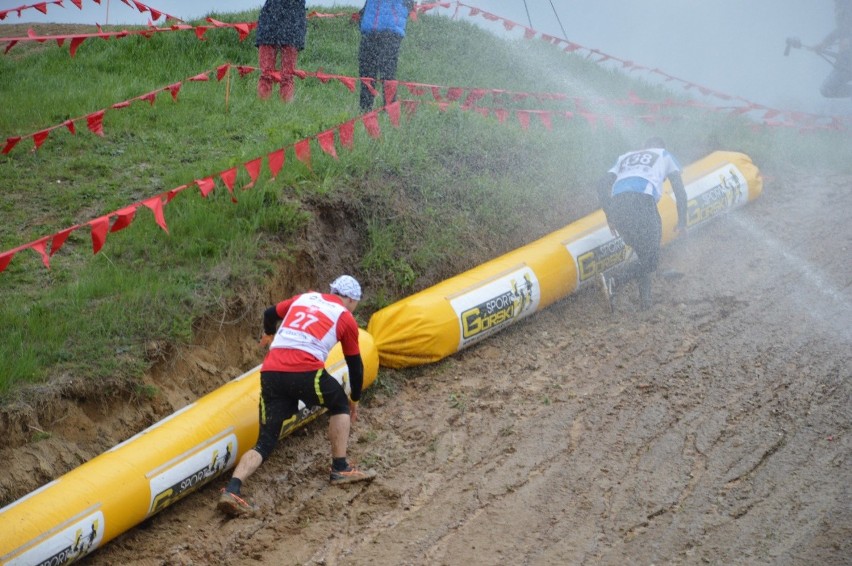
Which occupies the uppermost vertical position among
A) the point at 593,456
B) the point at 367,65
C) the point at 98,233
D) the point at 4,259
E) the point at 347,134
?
the point at 367,65

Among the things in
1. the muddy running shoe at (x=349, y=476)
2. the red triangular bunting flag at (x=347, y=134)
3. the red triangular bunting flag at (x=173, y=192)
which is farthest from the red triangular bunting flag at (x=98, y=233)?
the red triangular bunting flag at (x=347, y=134)

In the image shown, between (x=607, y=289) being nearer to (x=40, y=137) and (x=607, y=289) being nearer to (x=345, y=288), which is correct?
(x=345, y=288)

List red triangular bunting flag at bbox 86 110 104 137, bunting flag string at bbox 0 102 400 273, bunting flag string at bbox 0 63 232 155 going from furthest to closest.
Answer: red triangular bunting flag at bbox 86 110 104 137 → bunting flag string at bbox 0 63 232 155 → bunting flag string at bbox 0 102 400 273

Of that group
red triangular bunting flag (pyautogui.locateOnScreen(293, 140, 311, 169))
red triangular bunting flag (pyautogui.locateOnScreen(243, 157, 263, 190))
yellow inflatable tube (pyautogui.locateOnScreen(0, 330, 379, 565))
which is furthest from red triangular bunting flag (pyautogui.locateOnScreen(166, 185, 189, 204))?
yellow inflatable tube (pyautogui.locateOnScreen(0, 330, 379, 565))

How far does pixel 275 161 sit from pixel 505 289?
2.71 metres

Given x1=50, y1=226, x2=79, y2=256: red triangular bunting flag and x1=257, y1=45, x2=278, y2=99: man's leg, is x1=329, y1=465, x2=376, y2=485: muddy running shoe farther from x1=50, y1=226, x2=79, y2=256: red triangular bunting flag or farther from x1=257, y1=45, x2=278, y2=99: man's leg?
x1=257, y1=45, x2=278, y2=99: man's leg

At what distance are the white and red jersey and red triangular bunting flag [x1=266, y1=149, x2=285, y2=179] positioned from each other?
8.48ft

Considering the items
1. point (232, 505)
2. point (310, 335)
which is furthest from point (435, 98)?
point (232, 505)

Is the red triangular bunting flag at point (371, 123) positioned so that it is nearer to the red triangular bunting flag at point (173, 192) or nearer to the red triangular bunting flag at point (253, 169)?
the red triangular bunting flag at point (253, 169)

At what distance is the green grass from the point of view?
7.39 m

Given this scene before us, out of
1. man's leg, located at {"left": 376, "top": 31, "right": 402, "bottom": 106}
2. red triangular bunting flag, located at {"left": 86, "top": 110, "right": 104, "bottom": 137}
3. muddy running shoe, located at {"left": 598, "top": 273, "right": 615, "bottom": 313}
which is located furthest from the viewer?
man's leg, located at {"left": 376, "top": 31, "right": 402, "bottom": 106}

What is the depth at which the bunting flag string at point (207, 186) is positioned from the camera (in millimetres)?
7293

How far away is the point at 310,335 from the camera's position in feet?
21.6

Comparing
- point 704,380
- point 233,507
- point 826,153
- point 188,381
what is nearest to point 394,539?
point 233,507
